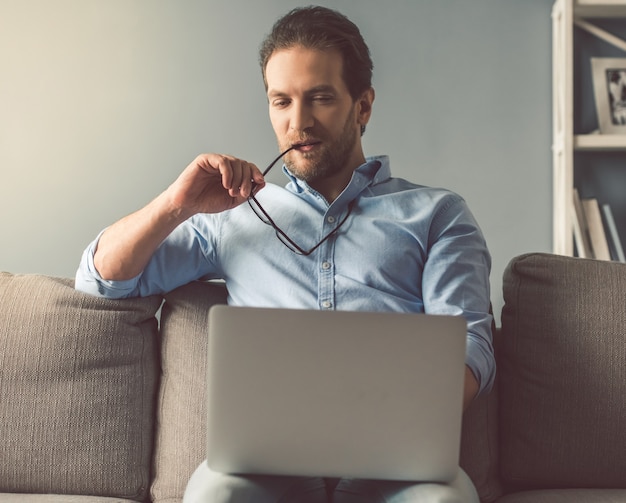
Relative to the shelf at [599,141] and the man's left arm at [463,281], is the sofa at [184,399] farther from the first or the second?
the shelf at [599,141]

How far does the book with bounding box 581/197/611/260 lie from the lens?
91.5 inches

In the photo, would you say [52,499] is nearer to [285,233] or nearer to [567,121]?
[285,233]

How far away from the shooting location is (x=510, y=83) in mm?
2430

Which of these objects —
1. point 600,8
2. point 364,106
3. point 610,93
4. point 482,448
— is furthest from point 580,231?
point 482,448

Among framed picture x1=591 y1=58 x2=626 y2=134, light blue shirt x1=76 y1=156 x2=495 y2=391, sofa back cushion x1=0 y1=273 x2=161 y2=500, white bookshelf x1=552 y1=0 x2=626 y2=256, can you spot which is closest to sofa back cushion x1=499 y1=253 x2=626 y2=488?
light blue shirt x1=76 y1=156 x2=495 y2=391

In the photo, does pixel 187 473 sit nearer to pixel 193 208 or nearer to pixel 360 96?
pixel 193 208

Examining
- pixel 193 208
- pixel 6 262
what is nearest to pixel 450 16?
pixel 193 208

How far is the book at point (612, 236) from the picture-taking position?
2.32 meters

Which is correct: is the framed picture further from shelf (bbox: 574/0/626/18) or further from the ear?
the ear

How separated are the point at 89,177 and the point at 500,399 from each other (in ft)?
4.93

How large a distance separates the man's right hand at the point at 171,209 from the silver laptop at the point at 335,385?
50 cm

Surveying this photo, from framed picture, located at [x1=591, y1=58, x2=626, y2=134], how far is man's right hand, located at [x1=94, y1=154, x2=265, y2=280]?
1.43 metres

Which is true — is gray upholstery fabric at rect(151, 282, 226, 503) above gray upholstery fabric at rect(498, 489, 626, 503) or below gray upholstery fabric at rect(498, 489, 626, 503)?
above

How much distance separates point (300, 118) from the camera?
1539 mm
